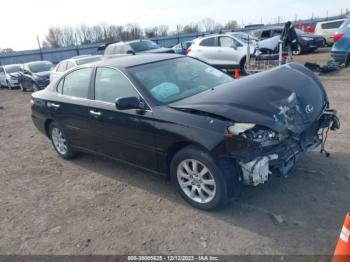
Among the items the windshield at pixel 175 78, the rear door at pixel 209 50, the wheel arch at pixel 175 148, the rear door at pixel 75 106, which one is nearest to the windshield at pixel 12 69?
the rear door at pixel 209 50

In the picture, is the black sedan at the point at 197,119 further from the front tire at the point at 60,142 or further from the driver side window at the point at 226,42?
the driver side window at the point at 226,42

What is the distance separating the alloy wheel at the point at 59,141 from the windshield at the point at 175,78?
219 cm

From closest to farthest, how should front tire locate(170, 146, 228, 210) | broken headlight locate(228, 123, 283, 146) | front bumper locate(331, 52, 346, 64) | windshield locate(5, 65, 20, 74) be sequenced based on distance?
broken headlight locate(228, 123, 283, 146), front tire locate(170, 146, 228, 210), front bumper locate(331, 52, 346, 64), windshield locate(5, 65, 20, 74)

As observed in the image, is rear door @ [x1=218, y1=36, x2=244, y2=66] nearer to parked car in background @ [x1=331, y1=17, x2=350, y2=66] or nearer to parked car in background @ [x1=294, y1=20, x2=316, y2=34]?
parked car in background @ [x1=331, y1=17, x2=350, y2=66]

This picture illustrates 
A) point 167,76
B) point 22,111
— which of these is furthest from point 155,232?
point 22,111

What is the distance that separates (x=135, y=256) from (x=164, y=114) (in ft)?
5.01

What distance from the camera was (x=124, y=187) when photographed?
14.9ft

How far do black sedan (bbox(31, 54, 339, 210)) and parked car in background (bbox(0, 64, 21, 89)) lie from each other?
57.2 ft

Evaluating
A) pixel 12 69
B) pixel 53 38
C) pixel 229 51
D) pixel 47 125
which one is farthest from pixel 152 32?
pixel 47 125

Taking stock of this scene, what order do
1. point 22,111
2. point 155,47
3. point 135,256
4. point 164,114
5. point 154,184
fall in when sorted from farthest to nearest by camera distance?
point 155,47 → point 22,111 → point 154,184 → point 164,114 → point 135,256

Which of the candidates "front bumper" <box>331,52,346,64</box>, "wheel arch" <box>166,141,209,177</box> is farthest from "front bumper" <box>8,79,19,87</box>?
"wheel arch" <box>166,141,209,177</box>

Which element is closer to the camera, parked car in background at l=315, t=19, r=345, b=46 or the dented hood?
the dented hood

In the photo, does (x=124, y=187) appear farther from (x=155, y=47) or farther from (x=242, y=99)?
(x=155, y=47)

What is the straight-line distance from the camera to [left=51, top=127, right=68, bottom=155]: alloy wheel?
570 cm
